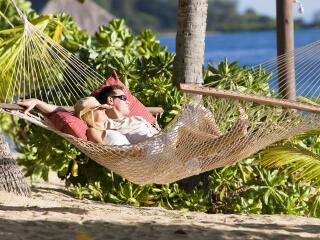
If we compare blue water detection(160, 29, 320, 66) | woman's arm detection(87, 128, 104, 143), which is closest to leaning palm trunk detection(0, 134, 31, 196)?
woman's arm detection(87, 128, 104, 143)

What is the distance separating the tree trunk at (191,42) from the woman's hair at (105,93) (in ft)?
1.91

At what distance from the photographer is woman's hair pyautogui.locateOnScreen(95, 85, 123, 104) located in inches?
209

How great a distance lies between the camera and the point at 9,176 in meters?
5.35

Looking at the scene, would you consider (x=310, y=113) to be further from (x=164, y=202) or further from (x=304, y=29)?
(x=304, y=29)

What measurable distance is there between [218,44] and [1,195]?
25582mm

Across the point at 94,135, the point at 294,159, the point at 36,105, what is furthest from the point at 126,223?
the point at 294,159

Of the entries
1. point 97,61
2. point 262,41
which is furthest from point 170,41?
point 97,61

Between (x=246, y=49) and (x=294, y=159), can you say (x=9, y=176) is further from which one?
(x=246, y=49)

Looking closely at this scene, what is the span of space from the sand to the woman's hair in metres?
0.59

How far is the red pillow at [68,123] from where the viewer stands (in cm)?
492

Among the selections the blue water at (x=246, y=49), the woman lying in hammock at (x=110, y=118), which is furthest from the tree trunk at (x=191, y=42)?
the blue water at (x=246, y=49)

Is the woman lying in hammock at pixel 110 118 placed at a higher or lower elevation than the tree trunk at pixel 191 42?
lower

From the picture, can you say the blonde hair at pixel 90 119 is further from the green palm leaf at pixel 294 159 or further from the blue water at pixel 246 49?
the blue water at pixel 246 49

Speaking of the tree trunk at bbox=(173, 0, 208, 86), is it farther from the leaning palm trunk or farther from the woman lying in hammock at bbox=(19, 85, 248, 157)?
the leaning palm trunk
